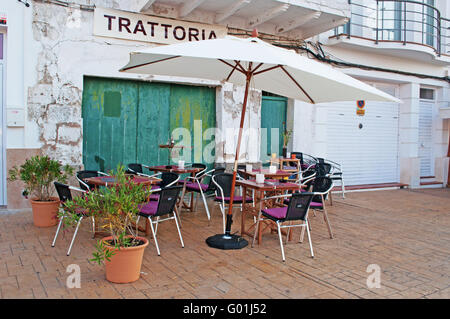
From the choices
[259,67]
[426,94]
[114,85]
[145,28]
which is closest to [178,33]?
[145,28]

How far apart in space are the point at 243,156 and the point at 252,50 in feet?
16.2

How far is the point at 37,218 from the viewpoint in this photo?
573cm

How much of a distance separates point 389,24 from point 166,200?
9.14 m

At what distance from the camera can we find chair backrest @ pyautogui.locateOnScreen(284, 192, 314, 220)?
4491 mm

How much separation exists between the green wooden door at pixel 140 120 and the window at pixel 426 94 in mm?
7074

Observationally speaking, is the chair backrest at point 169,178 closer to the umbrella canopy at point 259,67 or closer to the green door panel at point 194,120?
the umbrella canopy at point 259,67

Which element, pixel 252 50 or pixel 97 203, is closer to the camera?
pixel 97 203

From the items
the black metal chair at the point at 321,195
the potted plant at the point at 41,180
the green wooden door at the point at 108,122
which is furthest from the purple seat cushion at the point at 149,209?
the green wooden door at the point at 108,122

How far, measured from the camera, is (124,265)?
3619mm

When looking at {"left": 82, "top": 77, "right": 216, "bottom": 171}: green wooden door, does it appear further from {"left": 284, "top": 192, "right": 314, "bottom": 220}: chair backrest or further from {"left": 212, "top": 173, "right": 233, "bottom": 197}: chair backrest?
{"left": 284, "top": 192, "right": 314, "bottom": 220}: chair backrest

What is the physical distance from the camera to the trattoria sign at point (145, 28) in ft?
23.4
